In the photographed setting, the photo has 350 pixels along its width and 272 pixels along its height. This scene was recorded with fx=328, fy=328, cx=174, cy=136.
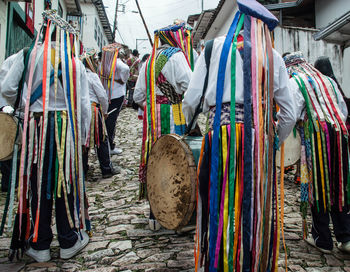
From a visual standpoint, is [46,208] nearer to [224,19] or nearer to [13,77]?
[13,77]

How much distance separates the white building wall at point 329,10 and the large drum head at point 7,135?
34.1 ft

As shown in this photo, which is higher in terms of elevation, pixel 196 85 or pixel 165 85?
pixel 165 85

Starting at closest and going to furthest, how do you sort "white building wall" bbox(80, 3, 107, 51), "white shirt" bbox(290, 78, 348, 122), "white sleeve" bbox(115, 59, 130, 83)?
"white shirt" bbox(290, 78, 348, 122)
"white sleeve" bbox(115, 59, 130, 83)
"white building wall" bbox(80, 3, 107, 51)

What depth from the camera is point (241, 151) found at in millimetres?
2049

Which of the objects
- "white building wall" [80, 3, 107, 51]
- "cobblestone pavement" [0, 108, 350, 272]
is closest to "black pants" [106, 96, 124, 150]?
"cobblestone pavement" [0, 108, 350, 272]

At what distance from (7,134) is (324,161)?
306cm

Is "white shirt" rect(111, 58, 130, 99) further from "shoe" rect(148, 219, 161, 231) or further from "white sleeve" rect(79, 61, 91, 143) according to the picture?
"shoe" rect(148, 219, 161, 231)

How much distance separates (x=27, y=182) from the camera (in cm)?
286

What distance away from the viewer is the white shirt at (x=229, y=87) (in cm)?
212

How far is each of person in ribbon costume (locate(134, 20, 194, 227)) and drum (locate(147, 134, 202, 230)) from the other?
867mm

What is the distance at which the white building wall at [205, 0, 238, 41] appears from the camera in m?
15.9

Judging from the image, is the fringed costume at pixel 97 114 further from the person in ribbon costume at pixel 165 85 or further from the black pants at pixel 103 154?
the person in ribbon costume at pixel 165 85

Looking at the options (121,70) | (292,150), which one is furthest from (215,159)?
(121,70)

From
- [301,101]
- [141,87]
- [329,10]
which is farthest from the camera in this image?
[329,10]
